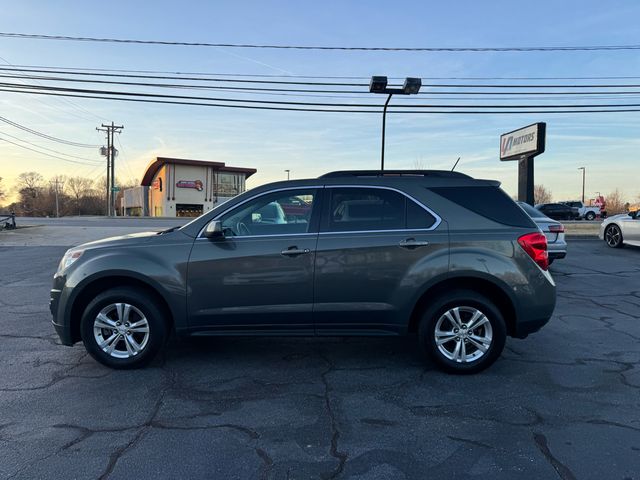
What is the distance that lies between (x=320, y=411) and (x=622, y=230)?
14.3 m

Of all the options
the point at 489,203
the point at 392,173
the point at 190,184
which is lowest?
the point at 489,203

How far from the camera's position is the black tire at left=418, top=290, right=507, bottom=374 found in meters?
4.27

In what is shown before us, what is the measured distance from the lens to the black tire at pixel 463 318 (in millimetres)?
4266

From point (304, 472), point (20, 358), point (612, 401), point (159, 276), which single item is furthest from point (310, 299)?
point (20, 358)

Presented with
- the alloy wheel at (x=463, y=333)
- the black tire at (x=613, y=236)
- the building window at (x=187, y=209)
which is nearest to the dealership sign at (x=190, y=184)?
the building window at (x=187, y=209)

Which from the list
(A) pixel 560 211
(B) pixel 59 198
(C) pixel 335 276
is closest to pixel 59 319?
(C) pixel 335 276

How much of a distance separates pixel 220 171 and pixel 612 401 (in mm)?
62390

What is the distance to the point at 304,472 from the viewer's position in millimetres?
2783

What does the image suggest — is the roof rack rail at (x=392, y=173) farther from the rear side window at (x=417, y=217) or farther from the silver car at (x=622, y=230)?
the silver car at (x=622, y=230)

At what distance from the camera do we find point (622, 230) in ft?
47.1

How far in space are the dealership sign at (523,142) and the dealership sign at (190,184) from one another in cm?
4545

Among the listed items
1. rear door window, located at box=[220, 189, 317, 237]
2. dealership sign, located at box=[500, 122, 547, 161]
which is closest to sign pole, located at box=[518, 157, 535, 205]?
dealership sign, located at box=[500, 122, 547, 161]

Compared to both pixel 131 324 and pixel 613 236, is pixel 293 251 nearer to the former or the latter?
pixel 131 324

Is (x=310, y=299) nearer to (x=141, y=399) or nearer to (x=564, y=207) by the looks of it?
(x=141, y=399)
